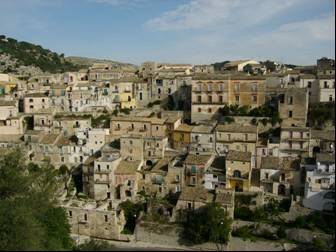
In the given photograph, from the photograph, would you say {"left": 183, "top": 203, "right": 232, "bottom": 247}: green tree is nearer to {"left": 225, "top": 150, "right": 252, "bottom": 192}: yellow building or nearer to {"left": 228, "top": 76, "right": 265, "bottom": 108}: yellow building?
{"left": 225, "top": 150, "right": 252, "bottom": 192}: yellow building

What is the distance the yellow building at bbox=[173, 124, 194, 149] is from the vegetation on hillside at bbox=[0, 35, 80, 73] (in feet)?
160

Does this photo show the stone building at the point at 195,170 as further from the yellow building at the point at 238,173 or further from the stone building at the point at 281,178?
the stone building at the point at 281,178

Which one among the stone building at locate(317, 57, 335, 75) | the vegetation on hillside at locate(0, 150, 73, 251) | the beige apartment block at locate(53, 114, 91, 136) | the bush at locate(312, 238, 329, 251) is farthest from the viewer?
the stone building at locate(317, 57, 335, 75)

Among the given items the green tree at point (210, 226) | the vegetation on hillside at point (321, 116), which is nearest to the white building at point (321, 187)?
the green tree at point (210, 226)

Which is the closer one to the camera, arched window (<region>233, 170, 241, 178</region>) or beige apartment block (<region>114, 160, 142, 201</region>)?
arched window (<region>233, 170, 241, 178</region>)

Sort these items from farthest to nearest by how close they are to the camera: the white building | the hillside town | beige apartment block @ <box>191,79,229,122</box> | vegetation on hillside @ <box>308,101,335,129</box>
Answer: beige apartment block @ <box>191,79,229,122</box> → vegetation on hillside @ <box>308,101,335,129</box> → the hillside town → the white building

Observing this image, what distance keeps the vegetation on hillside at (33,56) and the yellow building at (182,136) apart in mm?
48807

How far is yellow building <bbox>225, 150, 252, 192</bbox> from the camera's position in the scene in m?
33.8

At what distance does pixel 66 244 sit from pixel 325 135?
2351 cm

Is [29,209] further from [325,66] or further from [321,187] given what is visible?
[325,66]

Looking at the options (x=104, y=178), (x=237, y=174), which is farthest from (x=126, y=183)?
(x=237, y=174)

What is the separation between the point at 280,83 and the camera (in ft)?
151

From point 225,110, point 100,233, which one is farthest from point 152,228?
point 225,110

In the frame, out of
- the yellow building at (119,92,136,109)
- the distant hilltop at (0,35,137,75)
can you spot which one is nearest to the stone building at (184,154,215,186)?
the yellow building at (119,92,136,109)
